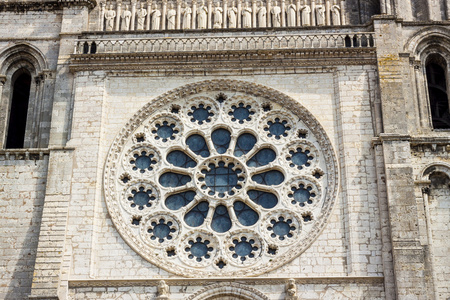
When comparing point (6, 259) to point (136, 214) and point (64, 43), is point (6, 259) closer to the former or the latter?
point (136, 214)

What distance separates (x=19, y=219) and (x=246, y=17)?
7.17 meters

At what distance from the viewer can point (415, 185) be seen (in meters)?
19.9

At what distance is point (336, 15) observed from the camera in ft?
74.0

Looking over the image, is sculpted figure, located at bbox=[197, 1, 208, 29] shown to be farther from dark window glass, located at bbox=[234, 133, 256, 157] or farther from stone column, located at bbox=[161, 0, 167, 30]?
dark window glass, located at bbox=[234, 133, 256, 157]

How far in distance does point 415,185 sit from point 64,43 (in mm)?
8631

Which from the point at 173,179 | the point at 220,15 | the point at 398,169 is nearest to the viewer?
the point at 398,169

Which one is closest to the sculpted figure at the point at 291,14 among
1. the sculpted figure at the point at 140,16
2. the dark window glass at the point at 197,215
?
the sculpted figure at the point at 140,16

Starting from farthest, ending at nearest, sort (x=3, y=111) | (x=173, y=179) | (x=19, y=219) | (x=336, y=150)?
1. (x=3, y=111)
2. (x=173, y=179)
3. (x=336, y=150)
4. (x=19, y=219)

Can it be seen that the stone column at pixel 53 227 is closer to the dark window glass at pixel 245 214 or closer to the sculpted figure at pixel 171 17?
the dark window glass at pixel 245 214

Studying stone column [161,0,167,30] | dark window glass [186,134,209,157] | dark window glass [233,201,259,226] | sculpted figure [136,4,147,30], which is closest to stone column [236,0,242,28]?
stone column [161,0,167,30]

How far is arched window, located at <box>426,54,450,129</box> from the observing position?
2205 centimetres

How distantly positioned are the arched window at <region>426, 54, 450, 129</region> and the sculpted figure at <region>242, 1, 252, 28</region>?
A: 14.0 feet

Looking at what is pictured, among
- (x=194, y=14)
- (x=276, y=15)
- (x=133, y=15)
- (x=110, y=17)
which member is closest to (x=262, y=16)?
(x=276, y=15)

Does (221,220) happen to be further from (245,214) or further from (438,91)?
(438,91)
